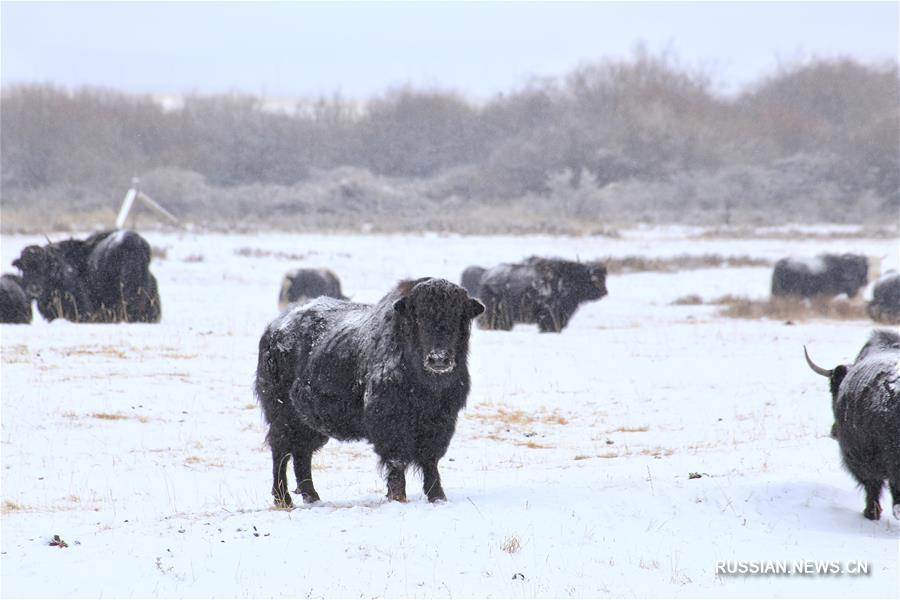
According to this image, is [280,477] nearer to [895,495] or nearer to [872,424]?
[872,424]

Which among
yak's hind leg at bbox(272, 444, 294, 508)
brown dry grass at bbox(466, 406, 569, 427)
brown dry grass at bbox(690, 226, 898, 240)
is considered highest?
brown dry grass at bbox(690, 226, 898, 240)

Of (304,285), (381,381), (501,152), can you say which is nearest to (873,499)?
(381,381)

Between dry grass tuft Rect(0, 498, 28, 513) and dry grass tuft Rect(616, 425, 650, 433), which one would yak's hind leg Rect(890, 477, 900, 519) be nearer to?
dry grass tuft Rect(616, 425, 650, 433)

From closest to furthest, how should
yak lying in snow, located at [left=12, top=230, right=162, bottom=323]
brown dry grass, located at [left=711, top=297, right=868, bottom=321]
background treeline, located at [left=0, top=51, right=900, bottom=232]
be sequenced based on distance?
yak lying in snow, located at [left=12, top=230, right=162, bottom=323], brown dry grass, located at [left=711, top=297, right=868, bottom=321], background treeline, located at [left=0, top=51, right=900, bottom=232]

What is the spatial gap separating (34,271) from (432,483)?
45.9ft

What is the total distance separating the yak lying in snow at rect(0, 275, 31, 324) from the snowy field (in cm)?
220

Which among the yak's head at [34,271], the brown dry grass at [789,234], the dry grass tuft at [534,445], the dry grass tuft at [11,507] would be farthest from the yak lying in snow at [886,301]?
the dry grass tuft at [11,507]

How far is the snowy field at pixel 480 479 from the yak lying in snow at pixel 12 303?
2.20m

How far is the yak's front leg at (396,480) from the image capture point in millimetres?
7227

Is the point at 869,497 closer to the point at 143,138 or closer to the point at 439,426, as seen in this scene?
the point at 439,426

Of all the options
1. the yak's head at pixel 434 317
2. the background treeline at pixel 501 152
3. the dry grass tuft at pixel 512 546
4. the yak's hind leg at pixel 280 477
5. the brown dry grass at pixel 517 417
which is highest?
the background treeline at pixel 501 152

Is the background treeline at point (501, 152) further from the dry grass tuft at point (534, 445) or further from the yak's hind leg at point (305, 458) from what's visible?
the yak's hind leg at point (305, 458)

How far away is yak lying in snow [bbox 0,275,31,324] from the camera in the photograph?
60.3ft

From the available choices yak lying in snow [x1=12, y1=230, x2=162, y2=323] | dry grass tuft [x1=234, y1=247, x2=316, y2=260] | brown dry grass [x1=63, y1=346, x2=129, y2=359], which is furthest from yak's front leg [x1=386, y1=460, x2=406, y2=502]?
dry grass tuft [x1=234, y1=247, x2=316, y2=260]
